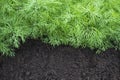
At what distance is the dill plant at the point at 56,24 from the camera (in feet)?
9.99

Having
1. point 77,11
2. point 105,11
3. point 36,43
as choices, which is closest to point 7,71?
point 36,43

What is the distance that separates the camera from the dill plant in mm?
3045

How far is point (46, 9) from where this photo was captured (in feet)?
10.1

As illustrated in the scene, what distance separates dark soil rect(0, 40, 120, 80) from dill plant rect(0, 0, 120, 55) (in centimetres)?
10

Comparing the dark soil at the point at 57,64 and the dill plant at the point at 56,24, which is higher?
the dill plant at the point at 56,24

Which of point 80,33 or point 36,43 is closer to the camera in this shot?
point 80,33

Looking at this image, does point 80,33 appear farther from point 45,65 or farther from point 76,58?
point 45,65

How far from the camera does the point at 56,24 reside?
10.1ft

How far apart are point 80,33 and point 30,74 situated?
0.67 metres

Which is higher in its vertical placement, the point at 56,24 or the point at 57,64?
the point at 56,24

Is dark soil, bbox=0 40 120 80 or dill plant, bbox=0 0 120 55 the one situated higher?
dill plant, bbox=0 0 120 55

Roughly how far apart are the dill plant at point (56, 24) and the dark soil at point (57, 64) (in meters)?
0.10

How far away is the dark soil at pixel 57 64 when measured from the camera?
3.08 meters

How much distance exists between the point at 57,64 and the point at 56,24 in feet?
1.38
